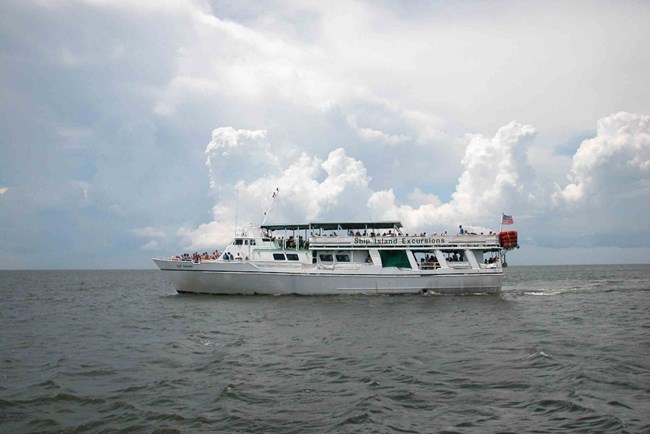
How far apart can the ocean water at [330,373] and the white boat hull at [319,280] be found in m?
9.85

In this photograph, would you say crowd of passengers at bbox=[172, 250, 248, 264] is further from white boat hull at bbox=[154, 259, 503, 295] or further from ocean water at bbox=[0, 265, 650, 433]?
ocean water at bbox=[0, 265, 650, 433]

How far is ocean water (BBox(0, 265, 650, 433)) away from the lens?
34.1ft

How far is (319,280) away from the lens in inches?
1483

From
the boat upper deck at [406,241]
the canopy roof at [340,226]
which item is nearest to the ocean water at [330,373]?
the boat upper deck at [406,241]

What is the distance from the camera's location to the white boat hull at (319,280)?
123ft

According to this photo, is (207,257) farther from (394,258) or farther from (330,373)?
(330,373)

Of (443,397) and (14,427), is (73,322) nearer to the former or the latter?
(14,427)

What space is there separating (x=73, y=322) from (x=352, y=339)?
674 inches

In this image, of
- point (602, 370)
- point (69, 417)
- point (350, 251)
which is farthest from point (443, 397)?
point (350, 251)

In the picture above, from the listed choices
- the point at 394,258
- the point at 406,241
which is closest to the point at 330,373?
the point at 394,258

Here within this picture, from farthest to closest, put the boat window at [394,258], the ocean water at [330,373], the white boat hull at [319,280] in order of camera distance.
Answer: the boat window at [394,258], the white boat hull at [319,280], the ocean water at [330,373]

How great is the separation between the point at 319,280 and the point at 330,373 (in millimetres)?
23267

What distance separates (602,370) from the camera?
14398 millimetres

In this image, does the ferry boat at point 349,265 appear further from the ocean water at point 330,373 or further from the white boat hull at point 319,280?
the ocean water at point 330,373
